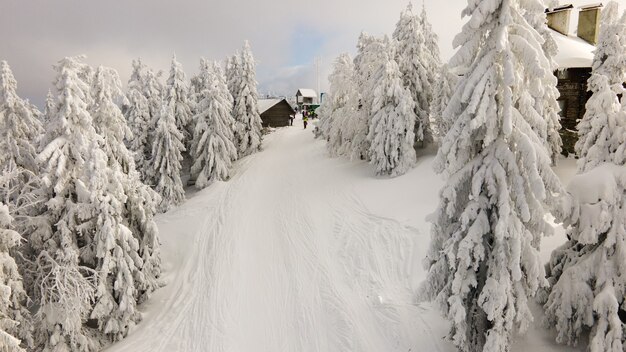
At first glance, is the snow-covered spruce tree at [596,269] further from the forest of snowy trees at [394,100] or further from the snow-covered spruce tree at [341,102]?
the snow-covered spruce tree at [341,102]

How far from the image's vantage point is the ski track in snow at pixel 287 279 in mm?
12734

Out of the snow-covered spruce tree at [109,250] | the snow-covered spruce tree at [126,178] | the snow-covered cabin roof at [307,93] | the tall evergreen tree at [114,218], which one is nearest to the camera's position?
the snow-covered spruce tree at [109,250]

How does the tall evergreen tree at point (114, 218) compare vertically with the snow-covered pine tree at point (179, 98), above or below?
below

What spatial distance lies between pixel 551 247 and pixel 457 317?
21.4ft

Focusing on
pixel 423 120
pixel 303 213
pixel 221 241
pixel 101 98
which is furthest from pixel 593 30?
pixel 101 98

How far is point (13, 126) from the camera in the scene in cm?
1549

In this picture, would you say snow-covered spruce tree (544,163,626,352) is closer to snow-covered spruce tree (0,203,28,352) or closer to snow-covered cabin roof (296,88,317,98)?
snow-covered spruce tree (0,203,28,352)

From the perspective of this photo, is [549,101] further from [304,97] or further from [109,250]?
[304,97]

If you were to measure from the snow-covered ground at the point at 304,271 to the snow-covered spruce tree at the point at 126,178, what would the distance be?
157 centimetres

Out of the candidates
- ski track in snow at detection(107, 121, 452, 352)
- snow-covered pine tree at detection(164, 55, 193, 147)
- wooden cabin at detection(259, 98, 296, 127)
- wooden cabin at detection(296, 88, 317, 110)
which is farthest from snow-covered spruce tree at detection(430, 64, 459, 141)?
wooden cabin at detection(296, 88, 317, 110)

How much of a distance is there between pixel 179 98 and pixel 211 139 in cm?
596

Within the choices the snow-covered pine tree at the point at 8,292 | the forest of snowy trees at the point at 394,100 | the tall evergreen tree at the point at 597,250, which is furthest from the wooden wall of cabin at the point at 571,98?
the snow-covered pine tree at the point at 8,292

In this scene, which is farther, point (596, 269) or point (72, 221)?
point (72, 221)

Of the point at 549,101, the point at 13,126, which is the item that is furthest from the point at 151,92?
the point at 549,101
